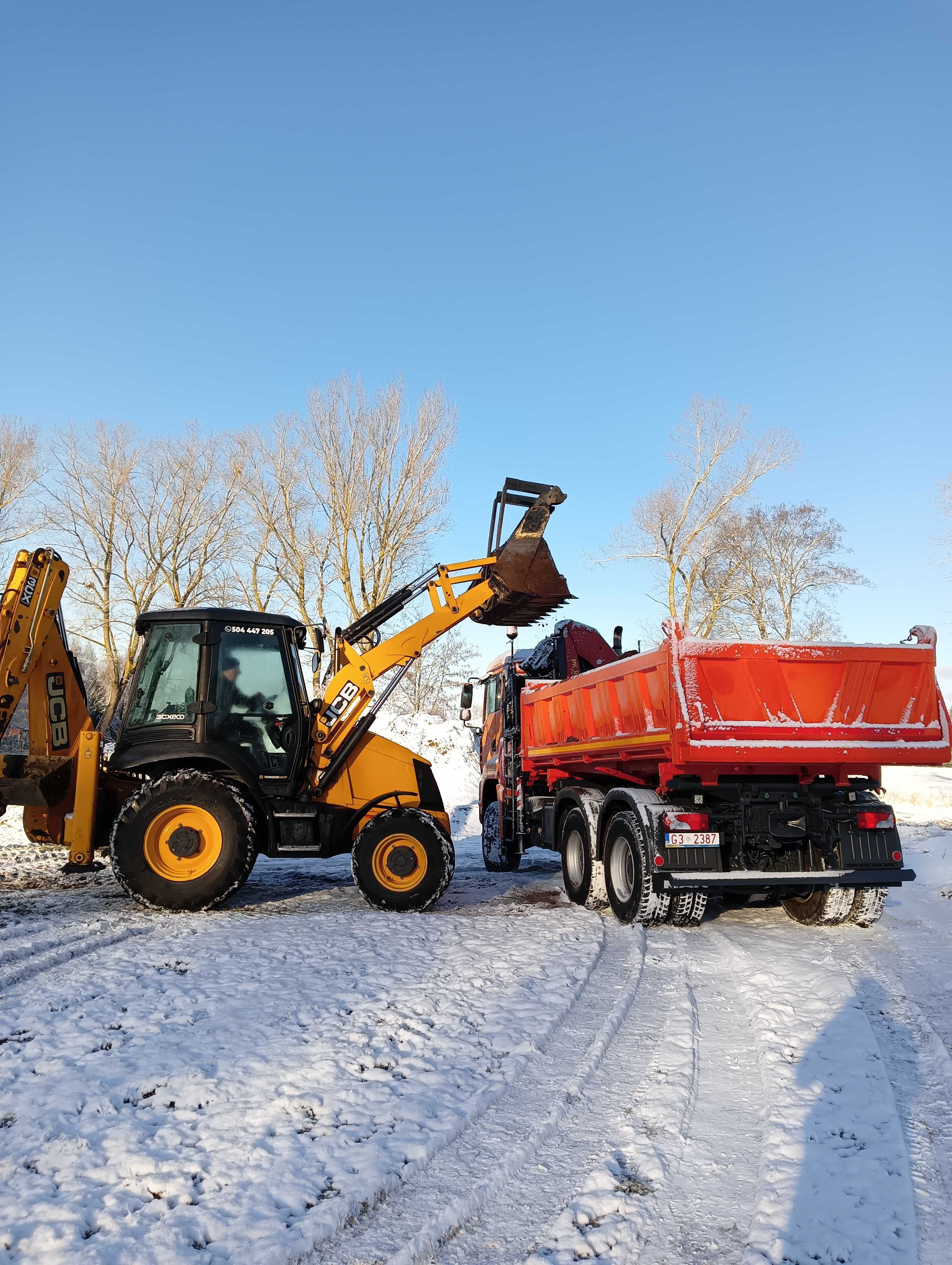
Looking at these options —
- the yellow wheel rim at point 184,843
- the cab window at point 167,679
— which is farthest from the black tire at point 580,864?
the cab window at point 167,679

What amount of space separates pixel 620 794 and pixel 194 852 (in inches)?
145

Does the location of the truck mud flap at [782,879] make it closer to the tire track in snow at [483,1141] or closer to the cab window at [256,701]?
the tire track in snow at [483,1141]

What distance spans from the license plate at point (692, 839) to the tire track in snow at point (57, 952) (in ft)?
13.4

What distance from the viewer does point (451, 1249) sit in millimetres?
2551

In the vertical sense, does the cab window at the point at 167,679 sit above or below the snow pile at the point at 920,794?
above

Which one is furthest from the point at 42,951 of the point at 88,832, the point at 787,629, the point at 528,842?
the point at 787,629

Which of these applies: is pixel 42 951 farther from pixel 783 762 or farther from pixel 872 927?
pixel 872 927

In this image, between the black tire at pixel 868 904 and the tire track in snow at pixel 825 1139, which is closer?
the tire track in snow at pixel 825 1139

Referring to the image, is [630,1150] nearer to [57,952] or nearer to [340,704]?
[57,952]

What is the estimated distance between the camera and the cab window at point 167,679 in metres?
7.42

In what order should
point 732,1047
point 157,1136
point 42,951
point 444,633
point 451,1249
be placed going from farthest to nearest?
point 444,633 < point 42,951 < point 732,1047 < point 157,1136 < point 451,1249

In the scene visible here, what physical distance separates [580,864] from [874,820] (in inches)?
114

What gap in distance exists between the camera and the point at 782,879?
6.41 meters

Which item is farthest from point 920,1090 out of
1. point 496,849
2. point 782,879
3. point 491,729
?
point 491,729
